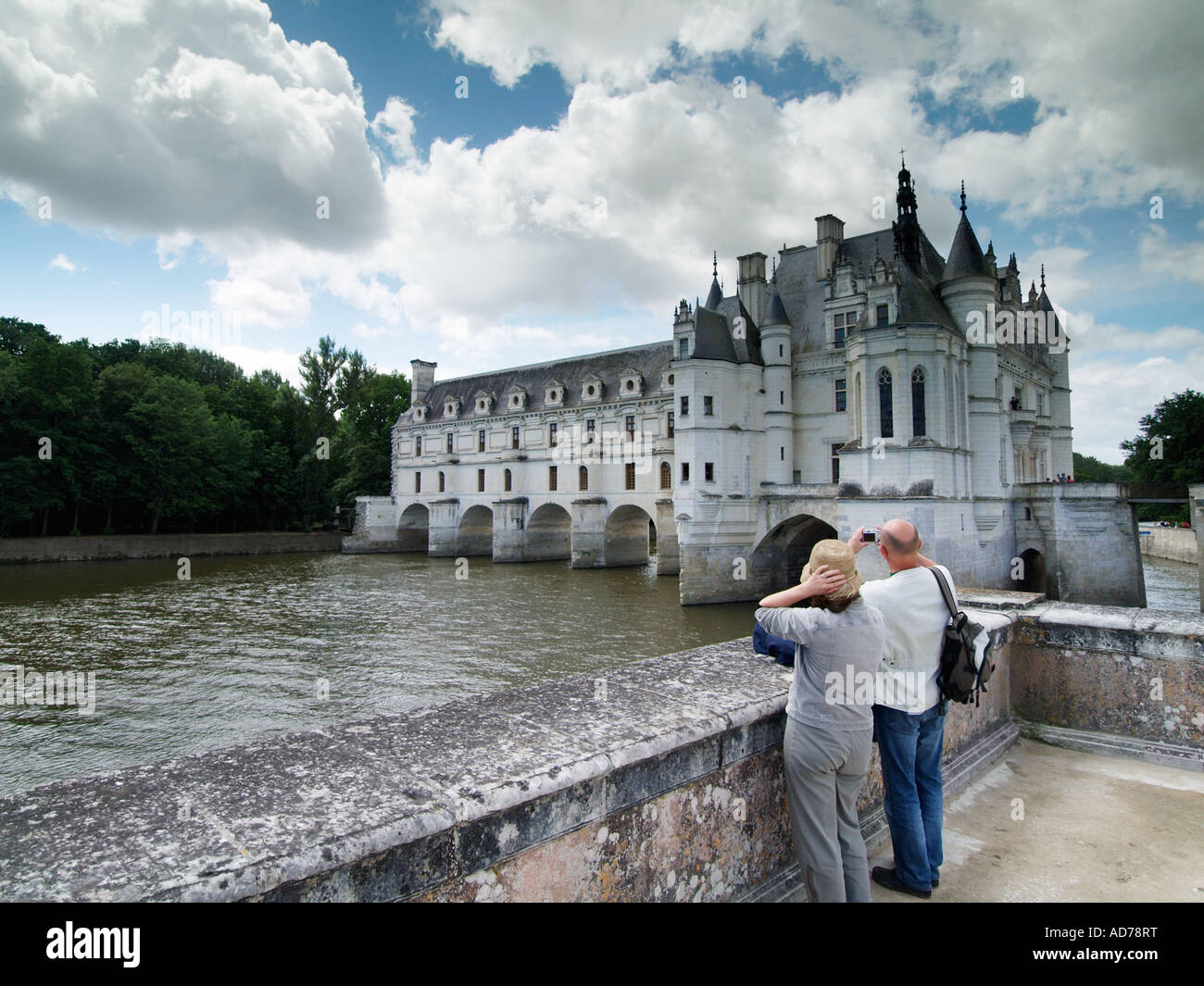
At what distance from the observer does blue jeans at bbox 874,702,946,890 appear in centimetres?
303

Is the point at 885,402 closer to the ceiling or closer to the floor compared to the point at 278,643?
closer to the ceiling

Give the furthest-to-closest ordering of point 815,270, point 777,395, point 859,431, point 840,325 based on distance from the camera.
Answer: point 815,270, point 777,395, point 840,325, point 859,431

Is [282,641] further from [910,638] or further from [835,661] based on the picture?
[835,661]

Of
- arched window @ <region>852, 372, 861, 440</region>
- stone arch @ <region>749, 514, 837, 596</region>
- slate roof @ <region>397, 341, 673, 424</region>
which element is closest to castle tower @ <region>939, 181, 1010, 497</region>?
arched window @ <region>852, 372, 861, 440</region>

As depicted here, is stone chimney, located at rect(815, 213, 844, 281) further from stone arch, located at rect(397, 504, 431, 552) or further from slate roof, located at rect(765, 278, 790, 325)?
stone arch, located at rect(397, 504, 431, 552)

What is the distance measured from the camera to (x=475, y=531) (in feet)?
154

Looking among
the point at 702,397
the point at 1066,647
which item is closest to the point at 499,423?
the point at 702,397

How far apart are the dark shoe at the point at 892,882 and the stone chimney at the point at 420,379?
53.0 metres

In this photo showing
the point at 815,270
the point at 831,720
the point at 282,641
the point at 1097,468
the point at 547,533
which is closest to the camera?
the point at 831,720

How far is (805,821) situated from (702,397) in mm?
24178

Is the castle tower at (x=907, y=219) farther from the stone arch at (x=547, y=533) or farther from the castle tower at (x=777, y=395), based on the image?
the stone arch at (x=547, y=533)

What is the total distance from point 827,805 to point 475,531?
4512 cm

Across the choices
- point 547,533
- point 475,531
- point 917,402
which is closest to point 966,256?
point 917,402
